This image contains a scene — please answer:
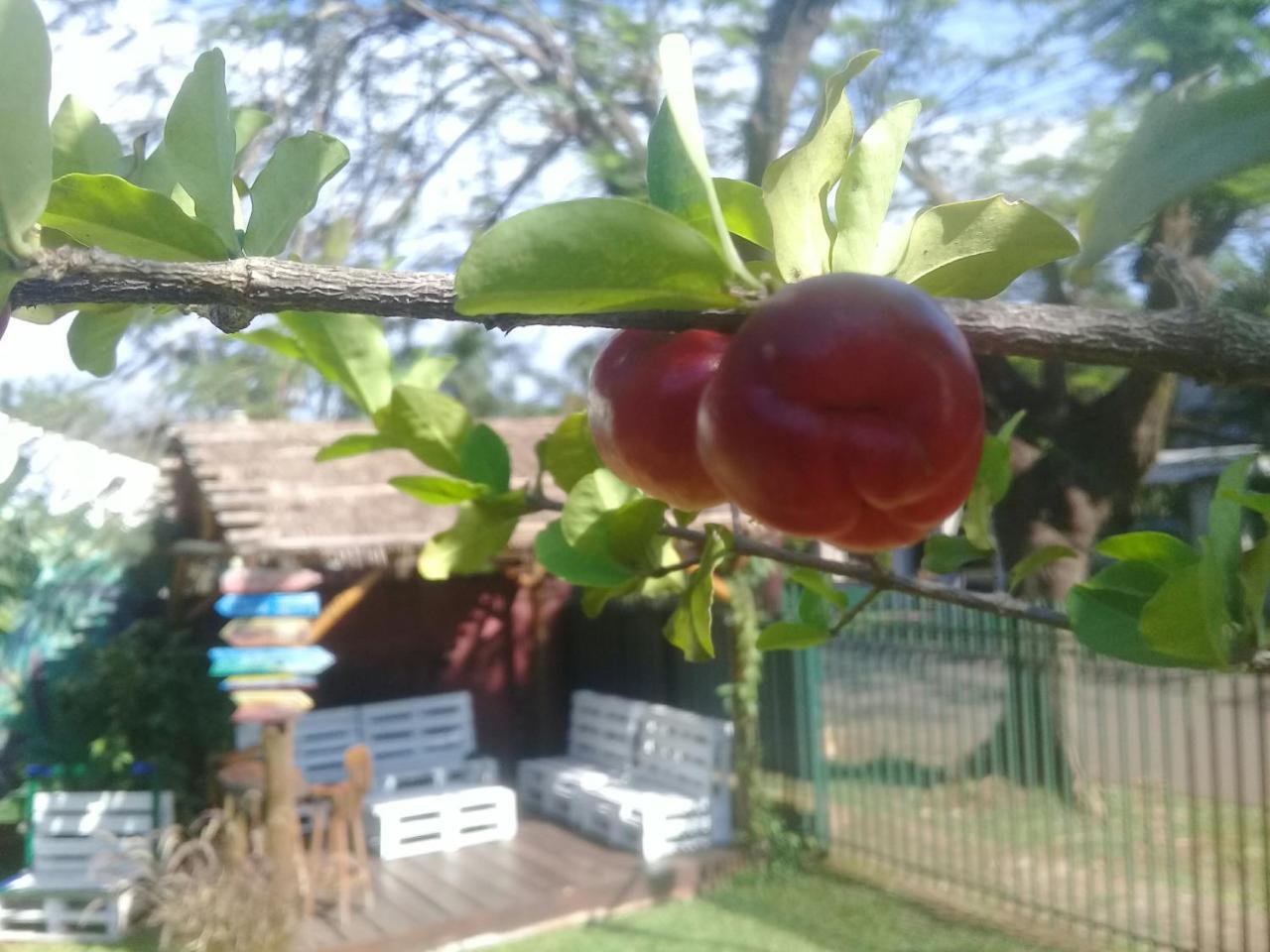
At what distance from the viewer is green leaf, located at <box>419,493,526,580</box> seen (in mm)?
1138

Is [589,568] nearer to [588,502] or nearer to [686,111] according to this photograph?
[588,502]

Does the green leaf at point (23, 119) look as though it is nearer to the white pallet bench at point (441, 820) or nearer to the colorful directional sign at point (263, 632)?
the colorful directional sign at point (263, 632)

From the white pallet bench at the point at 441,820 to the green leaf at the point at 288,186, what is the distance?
277 inches

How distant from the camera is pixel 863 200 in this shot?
65cm

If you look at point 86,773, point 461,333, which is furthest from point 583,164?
point 86,773

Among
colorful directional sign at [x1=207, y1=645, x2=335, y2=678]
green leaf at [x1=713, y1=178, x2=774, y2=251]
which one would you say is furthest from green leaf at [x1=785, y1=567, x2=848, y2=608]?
colorful directional sign at [x1=207, y1=645, x2=335, y2=678]

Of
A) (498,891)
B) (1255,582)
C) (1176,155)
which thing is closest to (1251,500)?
(1255,582)

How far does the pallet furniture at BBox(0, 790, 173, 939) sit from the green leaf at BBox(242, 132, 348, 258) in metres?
6.08

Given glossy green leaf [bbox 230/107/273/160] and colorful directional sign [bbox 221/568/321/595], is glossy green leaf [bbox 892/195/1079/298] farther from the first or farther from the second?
colorful directional sign [bbox 221/568/321/595]

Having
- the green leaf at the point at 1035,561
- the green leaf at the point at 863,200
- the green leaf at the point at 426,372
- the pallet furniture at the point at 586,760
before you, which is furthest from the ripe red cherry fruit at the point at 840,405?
the pallet furniture at the point at 586,760

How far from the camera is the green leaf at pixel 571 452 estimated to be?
1.07m

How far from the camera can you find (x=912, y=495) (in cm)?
56

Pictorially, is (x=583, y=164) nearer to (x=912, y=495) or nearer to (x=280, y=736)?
(x=280, y=736)

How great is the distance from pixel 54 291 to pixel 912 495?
44 cm
